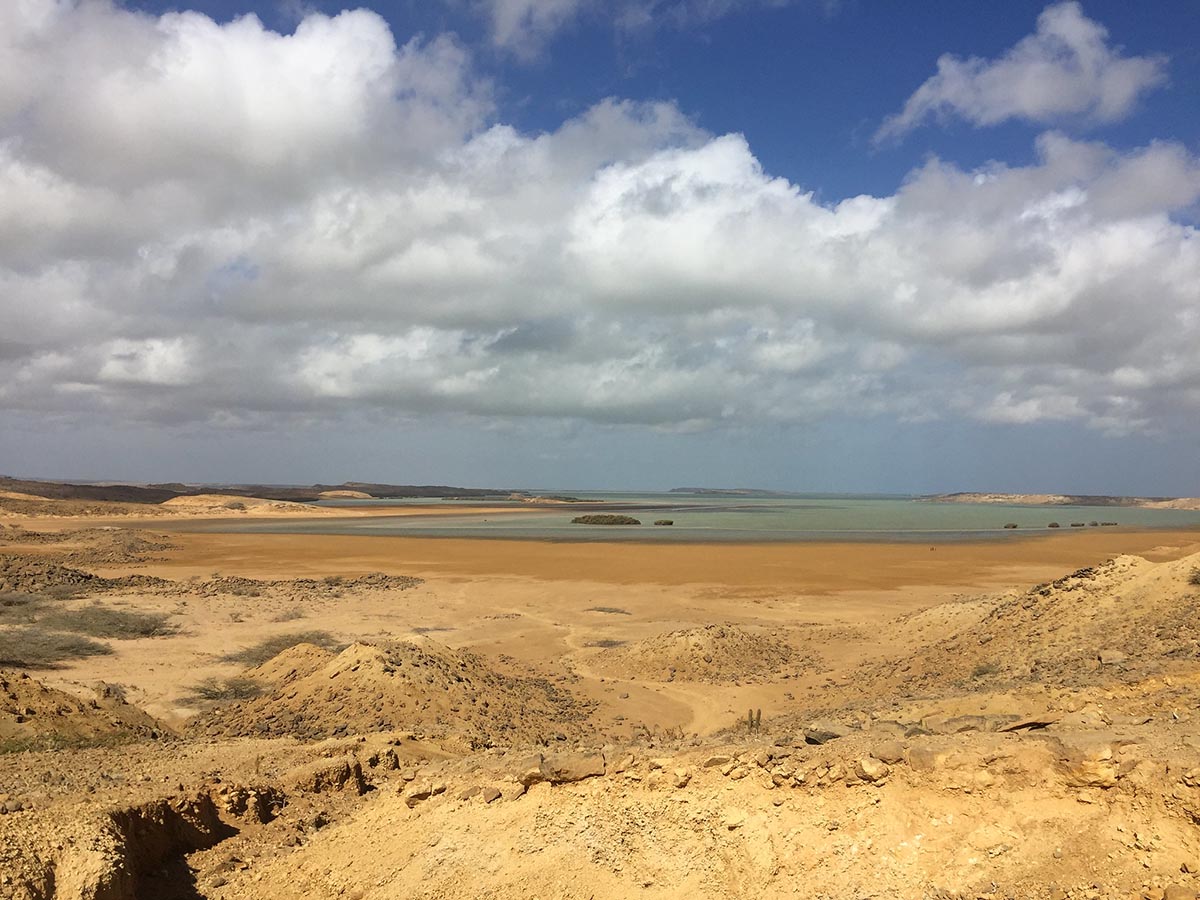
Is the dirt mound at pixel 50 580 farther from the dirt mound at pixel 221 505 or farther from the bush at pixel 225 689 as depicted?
the dirt mound at pixel 221 505

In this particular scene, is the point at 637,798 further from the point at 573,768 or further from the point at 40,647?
the point at 40,647

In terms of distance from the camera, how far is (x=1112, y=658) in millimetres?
11297

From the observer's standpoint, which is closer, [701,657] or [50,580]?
[701,657]

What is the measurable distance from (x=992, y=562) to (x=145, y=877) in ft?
146

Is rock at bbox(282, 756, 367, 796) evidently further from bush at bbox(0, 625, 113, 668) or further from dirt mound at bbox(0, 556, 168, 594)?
dirt mound at bbox(0, 556, 168, 594)

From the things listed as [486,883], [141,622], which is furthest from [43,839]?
[141,622]

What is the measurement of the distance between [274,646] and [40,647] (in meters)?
5.32

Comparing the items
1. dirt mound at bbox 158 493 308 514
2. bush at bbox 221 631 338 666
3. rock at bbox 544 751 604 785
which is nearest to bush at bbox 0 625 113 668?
bush at bbox 221 631 338 666

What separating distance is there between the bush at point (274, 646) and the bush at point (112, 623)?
3223 mm

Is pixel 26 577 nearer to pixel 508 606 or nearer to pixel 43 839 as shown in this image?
pixel 508 606

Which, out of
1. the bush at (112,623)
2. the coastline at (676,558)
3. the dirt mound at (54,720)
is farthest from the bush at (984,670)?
the bush at (112,623)

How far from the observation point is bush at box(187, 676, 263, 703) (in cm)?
1510

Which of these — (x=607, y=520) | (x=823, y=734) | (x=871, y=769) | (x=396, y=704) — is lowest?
(x=607, y=520)

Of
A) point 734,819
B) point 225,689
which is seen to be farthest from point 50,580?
point 734,819
